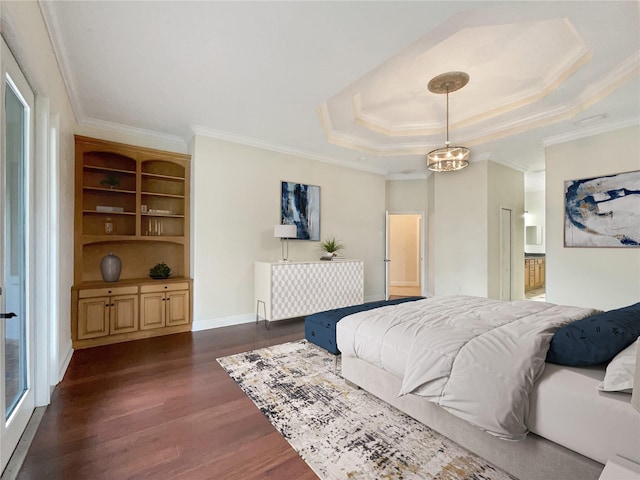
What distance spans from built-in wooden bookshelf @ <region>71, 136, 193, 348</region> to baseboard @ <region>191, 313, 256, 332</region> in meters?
0.17

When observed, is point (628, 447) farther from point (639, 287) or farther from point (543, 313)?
point (639, 287)

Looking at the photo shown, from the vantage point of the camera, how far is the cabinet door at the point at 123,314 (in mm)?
3525

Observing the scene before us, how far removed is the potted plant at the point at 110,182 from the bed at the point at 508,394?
3.97 m

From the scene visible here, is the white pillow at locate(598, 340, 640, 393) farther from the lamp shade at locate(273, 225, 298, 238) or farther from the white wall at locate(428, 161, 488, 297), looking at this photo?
the white wall at locate(428, 161, 488, 297)

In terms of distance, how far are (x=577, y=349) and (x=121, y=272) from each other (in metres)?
4.94

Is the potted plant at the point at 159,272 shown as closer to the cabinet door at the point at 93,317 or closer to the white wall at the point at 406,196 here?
the cabinet door at the point at 93,317

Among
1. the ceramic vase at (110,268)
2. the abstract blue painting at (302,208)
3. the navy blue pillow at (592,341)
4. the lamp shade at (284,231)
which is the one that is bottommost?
the navy blue pillow at (592,341)

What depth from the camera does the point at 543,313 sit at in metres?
2.31

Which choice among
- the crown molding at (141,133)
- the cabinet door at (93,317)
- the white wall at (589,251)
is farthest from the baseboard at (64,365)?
the white wall at (589,251)

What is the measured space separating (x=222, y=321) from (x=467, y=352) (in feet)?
11.8

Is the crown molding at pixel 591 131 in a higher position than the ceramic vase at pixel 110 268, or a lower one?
higher

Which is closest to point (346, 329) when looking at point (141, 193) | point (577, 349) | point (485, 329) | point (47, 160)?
point (485, 329)

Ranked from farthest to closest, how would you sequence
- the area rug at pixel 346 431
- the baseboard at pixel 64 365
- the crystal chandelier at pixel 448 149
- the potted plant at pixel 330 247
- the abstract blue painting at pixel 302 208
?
the potted plant at pixel 330 247 → the abstract blue painting at pixel 302 208 → the crystal chandelier at pixel 448 149 → the baseboard at pixel 64 365 → the area rug at pixel 346 431

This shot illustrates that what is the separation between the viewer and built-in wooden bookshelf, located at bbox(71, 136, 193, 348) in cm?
350
